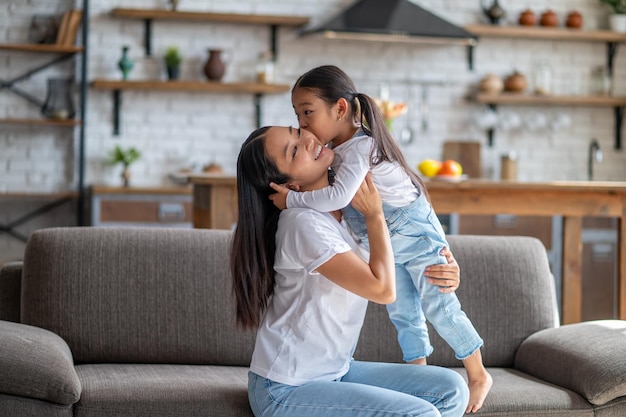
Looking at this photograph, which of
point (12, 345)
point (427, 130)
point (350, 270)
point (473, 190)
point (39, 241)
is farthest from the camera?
point (427, 130)

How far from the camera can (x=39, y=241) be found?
2.92 m

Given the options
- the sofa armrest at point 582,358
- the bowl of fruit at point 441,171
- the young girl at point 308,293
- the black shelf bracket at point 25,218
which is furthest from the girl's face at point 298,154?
the black shelf bracket at point 25,218

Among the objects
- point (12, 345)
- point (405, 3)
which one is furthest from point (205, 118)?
point (12, 345)

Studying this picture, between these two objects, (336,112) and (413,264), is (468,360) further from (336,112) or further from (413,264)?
(336,112)

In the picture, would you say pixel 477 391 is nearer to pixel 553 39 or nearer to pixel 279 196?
pixel 279 196

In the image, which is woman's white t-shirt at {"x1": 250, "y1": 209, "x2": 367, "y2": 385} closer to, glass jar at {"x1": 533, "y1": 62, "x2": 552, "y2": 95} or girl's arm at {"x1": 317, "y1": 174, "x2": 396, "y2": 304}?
girl's arm at {"x1": 317, "y1": 174, "x2": 396, "y2": 304}

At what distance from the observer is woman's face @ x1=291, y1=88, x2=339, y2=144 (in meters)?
2.24

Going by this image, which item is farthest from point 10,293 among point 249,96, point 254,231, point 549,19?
point 549,19

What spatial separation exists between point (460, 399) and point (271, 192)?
2.12 ft

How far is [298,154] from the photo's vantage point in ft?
6.95

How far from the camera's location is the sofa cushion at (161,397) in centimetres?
238

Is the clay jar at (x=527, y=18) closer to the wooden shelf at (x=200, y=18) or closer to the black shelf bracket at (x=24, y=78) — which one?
the wooden shelf at (x=200, y=18)

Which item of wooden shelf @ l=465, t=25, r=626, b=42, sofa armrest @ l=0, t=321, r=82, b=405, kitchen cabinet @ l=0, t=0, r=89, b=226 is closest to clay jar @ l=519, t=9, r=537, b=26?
wooden shelf @ l=465, t=25, r=626, b=42

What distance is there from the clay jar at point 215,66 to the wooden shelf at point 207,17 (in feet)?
0.81
